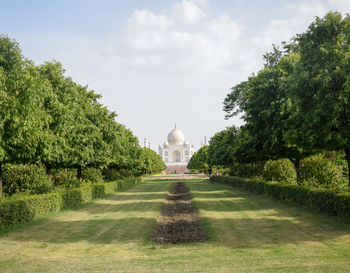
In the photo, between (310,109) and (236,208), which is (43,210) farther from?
(310,109)

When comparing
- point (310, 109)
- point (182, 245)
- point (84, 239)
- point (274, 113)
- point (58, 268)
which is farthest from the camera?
point (274, 113)

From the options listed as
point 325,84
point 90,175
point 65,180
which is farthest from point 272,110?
point 90,175

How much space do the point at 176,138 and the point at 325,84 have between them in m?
156

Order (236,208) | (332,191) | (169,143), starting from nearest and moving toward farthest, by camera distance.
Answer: (332,191)
(236,208)
(169,143)

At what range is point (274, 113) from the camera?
18.4m

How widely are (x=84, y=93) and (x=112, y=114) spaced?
3750 mm

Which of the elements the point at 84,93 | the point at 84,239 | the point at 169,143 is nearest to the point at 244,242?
the point at 84,239

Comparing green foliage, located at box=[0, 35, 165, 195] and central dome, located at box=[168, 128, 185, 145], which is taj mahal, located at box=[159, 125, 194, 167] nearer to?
central dome, located at box=[168, 128, 185, 145]

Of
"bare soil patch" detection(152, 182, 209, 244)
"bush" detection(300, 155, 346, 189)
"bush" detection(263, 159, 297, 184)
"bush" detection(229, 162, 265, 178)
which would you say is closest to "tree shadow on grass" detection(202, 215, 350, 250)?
"bare soil patch" detection(152, 182, 209, 244)

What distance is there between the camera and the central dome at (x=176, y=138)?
166 metres

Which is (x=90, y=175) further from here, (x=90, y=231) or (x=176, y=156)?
(x=176, y=156)

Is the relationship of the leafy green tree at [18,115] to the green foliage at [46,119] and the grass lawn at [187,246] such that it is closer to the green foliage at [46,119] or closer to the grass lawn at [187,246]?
the green foliage at [46,119]

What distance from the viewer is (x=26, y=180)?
19.2 m

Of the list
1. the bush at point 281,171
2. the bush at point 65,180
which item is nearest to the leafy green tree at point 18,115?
the bush at point 65,180
